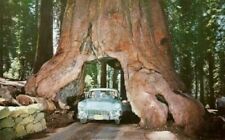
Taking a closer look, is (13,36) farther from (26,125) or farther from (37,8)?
(26,125)

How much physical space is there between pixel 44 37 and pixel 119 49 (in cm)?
603

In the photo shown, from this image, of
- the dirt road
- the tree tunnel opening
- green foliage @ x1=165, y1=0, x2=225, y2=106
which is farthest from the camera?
green foliage @ x1=165, y1=0, x2=225, y2=106

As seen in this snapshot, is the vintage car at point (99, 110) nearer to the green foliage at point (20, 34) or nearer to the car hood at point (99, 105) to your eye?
the car hood at point (99, 105)

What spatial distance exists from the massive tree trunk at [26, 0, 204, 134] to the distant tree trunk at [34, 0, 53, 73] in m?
2.81

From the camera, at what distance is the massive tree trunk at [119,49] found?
1642 cm

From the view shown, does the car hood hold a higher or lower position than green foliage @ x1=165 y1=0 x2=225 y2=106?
lower

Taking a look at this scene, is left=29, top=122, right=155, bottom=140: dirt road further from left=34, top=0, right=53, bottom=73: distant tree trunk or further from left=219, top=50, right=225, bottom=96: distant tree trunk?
left=219, top=50, right=225, bottom=96: distant tree trunk

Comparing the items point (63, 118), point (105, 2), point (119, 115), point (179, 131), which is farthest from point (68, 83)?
point (179, 131)

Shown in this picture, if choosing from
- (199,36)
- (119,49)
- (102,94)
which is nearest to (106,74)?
(199,36)

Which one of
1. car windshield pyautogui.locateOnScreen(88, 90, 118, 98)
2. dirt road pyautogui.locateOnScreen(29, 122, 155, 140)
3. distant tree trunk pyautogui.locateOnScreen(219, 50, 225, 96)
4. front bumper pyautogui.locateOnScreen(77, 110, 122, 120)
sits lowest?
dirt road pyautogui.locateOnScreen(29, 122, 155, 140)

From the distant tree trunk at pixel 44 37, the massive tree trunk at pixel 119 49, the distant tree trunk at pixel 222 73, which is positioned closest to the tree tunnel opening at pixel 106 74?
the massive tree trunk at pixel 119 49

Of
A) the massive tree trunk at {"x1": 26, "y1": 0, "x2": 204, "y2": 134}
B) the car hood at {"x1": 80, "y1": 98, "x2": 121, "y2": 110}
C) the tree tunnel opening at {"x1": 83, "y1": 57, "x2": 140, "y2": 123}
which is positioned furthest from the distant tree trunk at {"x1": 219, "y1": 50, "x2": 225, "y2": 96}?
the car hood at {"x1": 80, "y1": 98, "x2": 121, "y2": 110}

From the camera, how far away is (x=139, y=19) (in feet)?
60.0

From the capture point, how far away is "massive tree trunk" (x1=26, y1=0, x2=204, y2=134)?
53.9ft
